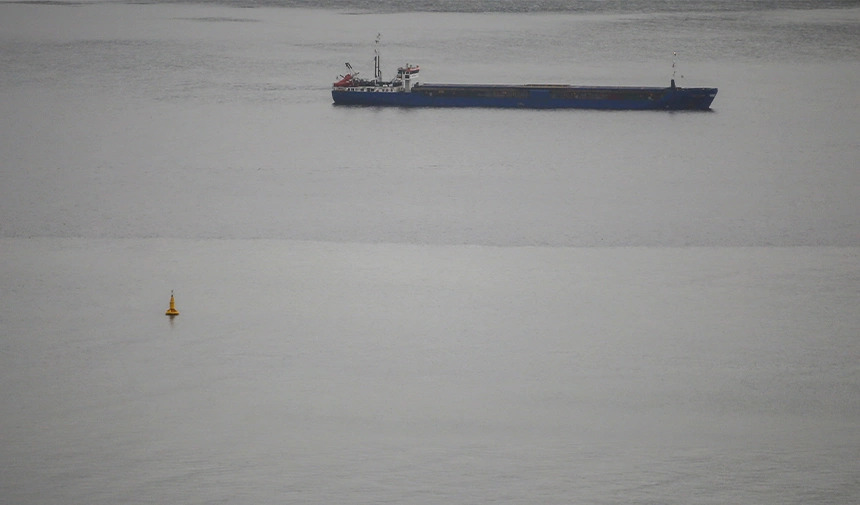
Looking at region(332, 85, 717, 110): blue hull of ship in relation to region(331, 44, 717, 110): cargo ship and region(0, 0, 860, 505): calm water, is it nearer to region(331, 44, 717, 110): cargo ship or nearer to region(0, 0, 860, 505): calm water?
region(331, 44, 717, 110): cargo ship

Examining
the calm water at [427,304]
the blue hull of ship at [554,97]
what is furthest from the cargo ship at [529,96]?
the calm water at [427,304]

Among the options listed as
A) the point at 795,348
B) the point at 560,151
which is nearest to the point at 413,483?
the point at 795,348

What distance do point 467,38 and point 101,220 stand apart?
54.7 m

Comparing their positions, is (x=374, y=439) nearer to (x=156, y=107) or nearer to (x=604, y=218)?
(x=604, y=218)

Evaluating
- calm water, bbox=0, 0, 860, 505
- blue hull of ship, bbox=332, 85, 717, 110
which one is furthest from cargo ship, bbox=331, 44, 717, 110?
calm water, bbox=0, 0, 860, 505

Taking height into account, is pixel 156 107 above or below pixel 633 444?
above

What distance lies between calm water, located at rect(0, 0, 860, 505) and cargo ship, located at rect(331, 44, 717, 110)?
1192 millimetres

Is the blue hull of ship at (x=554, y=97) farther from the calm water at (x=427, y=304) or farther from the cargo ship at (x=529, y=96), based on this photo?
the calm water at (x=427, y=304)

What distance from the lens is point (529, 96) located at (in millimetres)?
53406

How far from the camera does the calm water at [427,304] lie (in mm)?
17969

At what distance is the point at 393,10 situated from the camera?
370 feet

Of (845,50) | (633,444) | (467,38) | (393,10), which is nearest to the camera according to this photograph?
(633,444)

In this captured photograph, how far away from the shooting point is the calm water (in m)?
18.0

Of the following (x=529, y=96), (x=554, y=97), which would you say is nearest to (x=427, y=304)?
(x=529, y=96)
